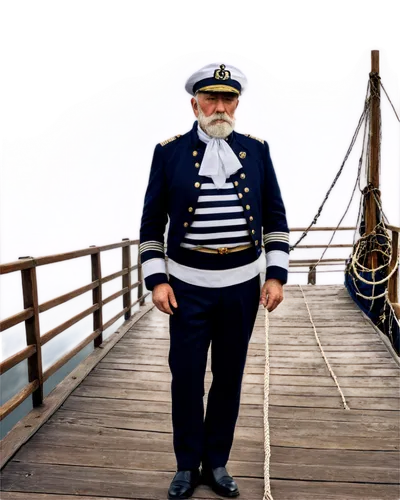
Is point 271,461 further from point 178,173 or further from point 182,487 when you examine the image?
point 178,173

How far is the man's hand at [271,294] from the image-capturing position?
1.63m

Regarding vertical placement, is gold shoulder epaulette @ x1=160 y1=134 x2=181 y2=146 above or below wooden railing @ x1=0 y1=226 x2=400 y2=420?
above

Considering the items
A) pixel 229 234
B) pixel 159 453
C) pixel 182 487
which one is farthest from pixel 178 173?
pixel 159 453

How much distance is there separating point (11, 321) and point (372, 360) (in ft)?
9.04

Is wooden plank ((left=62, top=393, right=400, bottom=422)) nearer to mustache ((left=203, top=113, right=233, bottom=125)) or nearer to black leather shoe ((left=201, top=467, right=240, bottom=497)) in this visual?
black leather shoe ((left=201, top=467, right=240, bottom=497))

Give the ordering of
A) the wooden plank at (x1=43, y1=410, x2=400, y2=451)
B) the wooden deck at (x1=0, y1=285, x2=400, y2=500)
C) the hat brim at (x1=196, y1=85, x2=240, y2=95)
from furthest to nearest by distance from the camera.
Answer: the wooden plank at (x1=43, y1=410, x2=400, y2=451)
the wooden deck at (x1=0, y1=285, x2=400, y2=500)
the hat brim at (x1=196, y1=85, x2=240, y2=95)

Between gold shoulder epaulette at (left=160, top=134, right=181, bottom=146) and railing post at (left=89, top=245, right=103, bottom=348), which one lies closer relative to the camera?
gold shoulder epaulette at (left=160, top=134, right=181, bottom=146)

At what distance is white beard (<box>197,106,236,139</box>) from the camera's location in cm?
154

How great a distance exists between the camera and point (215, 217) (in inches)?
61.7

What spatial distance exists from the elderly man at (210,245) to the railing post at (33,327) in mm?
1166

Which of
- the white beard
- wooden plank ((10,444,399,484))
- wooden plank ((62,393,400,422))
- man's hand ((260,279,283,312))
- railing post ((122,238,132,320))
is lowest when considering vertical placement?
wooden plank ((62,393,400,422))

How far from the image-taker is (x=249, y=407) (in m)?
2.71

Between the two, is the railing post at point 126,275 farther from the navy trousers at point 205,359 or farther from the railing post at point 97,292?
the navy trousers at point 205,359

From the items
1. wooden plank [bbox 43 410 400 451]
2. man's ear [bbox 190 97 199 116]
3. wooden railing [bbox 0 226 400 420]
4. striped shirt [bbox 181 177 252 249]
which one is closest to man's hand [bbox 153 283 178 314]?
striped shirt [bbox 181 177 252 249]
